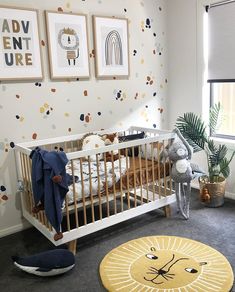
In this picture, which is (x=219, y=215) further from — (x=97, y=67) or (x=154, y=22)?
(x=154, y=22)

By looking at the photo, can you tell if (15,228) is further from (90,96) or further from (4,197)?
(90,96)

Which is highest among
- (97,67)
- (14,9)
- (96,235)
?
(14,9)

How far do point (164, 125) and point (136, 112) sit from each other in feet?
1.74

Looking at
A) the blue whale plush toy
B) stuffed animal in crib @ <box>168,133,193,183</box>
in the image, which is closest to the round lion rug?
the blue whale plush toy

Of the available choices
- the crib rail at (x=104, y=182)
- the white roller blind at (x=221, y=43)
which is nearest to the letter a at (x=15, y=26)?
the crib rail at (x=104, y=182)

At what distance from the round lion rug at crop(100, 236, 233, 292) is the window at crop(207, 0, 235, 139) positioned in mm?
1532

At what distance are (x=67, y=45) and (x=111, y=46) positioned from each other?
509 millimetres

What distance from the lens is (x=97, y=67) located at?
3186 millimetres

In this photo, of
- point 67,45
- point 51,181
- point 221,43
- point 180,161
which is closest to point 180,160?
point 180,161

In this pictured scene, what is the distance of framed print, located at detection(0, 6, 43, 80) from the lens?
2.60m

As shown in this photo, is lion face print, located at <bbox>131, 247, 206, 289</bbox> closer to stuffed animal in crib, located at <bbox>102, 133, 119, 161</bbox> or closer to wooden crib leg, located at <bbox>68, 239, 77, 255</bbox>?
wooden crib leg, located at <bbox>68, 239, 77, 255</bbox>

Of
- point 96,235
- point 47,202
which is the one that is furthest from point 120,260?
point 47,202

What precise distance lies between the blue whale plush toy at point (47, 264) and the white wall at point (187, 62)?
200 cm

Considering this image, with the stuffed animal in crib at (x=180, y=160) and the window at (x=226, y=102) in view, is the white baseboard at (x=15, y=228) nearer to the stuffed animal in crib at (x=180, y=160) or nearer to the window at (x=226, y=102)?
the stuffed animal in crib at (x=180, y=160)
